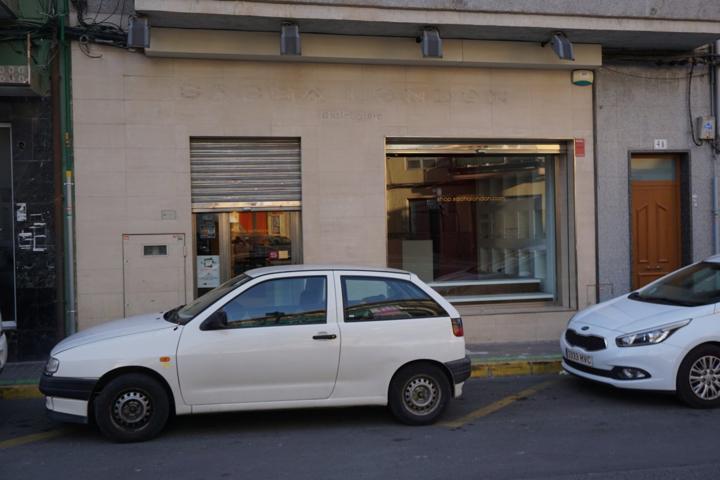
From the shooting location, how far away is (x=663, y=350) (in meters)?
7.16

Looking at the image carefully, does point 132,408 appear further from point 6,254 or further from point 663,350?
point 663,350

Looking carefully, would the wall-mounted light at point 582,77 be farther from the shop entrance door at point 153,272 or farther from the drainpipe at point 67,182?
the drainpipe at point 67,182

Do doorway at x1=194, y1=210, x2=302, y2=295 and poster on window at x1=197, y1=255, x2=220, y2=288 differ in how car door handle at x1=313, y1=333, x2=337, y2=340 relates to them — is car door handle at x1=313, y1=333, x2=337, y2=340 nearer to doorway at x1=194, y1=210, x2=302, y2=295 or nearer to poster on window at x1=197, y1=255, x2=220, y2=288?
doorway at x1=194, y1=210, x2=302, y2=295

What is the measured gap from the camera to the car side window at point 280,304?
641cm

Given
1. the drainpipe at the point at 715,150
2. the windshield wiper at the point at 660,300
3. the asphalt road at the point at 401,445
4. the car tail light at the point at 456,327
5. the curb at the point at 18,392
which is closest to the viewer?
the asphalt road at the point at 401,445

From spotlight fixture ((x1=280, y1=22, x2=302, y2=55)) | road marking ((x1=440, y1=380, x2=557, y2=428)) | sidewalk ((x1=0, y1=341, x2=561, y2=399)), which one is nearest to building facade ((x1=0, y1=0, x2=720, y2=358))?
spotlight fixture ((x1=280, y1=22, x2=302, y2=55))

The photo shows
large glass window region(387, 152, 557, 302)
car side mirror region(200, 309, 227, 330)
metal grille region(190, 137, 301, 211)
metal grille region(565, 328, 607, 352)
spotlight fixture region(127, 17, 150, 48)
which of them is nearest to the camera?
car side mirror region(200, 309, 227, 330)

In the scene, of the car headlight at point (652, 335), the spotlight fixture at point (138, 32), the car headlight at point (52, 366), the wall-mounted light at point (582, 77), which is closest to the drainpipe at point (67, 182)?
the spotlight fixture at point (138, 32)

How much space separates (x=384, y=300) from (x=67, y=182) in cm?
534

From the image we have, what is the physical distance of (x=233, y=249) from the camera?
34.7 feet

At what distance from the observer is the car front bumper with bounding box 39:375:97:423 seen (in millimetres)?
6051

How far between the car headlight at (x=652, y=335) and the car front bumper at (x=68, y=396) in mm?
5274

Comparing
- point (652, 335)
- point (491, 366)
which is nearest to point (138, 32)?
point (491, 366)

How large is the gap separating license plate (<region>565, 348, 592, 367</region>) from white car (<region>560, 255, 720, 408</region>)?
0.01 meters
